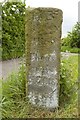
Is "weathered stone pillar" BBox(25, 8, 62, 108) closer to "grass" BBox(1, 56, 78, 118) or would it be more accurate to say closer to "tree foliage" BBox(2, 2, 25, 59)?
"grass" BBox(1, 56, 78, 118)

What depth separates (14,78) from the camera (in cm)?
484

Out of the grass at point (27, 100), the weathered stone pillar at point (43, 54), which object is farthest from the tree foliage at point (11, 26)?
the weathered stone pillar at point (43, 54)

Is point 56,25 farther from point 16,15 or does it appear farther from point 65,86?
point 16,15

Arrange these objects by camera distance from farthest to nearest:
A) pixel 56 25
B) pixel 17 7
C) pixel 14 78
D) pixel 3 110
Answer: pixel 17 7 → pixel 14 78 → pixel 56 25 → pixel 3 110

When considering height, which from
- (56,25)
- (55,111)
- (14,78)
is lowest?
(55,111)

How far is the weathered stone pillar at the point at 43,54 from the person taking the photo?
176 inches

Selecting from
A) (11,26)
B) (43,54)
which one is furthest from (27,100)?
(11,26)

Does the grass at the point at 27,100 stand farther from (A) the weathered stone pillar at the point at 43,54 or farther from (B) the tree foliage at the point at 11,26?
(B) the tree foliage at the point at 11,26

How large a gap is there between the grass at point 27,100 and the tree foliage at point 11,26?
6405 millimetres

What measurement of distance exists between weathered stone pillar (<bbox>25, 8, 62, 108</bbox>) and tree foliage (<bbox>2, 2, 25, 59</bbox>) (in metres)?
6.84

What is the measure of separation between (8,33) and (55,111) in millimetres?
7653

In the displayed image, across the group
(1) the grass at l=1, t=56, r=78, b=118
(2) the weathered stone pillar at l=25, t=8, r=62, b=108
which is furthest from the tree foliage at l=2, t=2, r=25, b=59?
(2) the weathered stone pillar at l=25, t=8, r=62, b=108

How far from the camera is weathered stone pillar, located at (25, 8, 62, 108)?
4.47 meters

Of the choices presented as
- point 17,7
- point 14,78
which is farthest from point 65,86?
point 17,7
